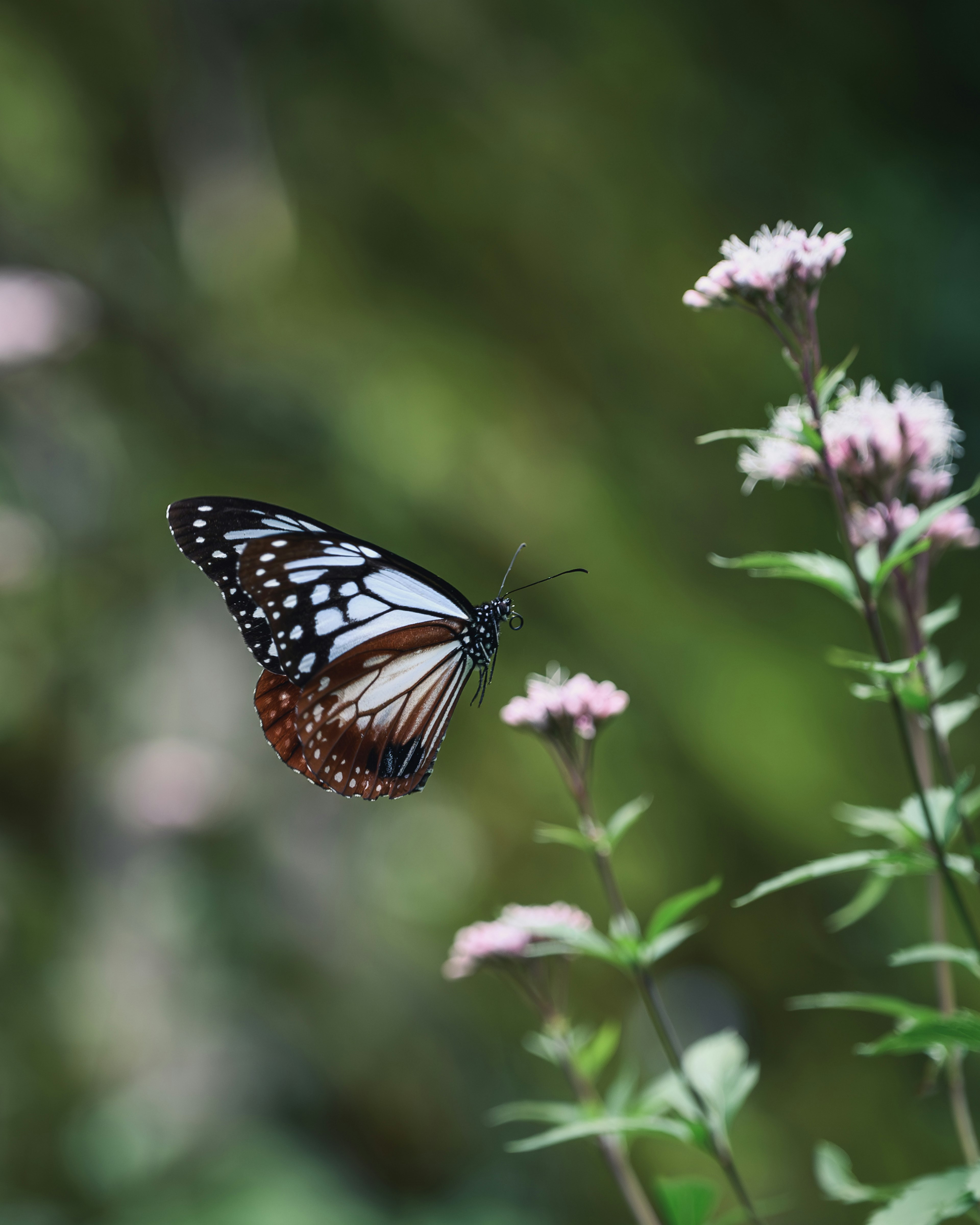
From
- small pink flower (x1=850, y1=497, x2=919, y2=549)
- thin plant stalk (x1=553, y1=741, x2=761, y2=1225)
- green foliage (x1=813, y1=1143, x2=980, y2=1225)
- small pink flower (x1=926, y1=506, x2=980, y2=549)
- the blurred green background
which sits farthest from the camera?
the blurred green background

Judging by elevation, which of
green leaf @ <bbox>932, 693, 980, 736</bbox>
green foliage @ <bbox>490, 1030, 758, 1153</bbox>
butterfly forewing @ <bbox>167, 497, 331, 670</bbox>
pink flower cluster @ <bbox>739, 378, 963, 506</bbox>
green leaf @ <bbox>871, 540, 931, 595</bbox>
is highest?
butterfly forewing @ <bbox>167, 497, 331, 670</bbox>

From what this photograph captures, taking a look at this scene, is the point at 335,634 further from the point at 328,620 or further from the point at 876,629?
the point at 876,629

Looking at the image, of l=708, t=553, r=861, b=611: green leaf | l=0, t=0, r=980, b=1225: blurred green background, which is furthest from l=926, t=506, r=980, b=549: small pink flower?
l=0, t=0, r=980, b=1225: blurred green background

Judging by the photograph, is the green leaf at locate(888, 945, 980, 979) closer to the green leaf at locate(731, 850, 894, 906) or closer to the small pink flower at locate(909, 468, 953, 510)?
the green leaf at locate(731, 850, 894, 906)

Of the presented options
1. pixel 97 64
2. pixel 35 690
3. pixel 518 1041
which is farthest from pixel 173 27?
pixel 518 1041

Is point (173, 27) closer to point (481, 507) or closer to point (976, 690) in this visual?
point (481, 507)

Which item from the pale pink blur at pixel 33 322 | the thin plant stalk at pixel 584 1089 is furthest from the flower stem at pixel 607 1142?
the pale pink blur at pixel 33 322
